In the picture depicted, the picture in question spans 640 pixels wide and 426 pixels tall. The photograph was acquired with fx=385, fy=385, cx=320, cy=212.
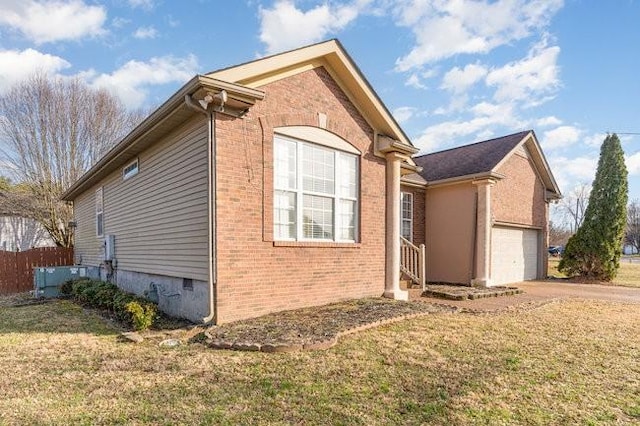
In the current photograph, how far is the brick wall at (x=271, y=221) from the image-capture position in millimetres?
6750

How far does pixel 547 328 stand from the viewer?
716cm

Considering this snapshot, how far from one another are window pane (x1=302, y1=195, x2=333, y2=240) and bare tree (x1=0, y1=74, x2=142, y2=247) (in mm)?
17458

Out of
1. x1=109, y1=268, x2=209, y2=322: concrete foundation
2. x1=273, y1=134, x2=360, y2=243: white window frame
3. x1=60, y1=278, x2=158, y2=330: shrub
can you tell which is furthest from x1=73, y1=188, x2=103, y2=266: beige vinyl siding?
x1=273, y1=134, x2=360, y2=243: white window frame

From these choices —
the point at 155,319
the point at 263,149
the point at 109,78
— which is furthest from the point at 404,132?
the point at 109,78

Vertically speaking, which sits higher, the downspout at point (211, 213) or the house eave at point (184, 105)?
the house eave at point (184, 105)

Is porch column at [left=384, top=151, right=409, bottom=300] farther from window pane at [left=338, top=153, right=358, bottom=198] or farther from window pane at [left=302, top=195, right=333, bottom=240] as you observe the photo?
window pane at [left=302, top=195, right=333, bottom=240]

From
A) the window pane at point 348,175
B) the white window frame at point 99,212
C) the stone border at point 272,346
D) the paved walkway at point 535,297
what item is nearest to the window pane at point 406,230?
the paved walkway at point 535,297

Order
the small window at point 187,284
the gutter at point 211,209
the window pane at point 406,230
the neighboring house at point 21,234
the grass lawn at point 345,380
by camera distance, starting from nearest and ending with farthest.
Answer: the grass lawn at point 345,380, the gutter at point 211,209, the small window at point 187,284, the window pane at point 406,230, the neighboring house at point 21,234

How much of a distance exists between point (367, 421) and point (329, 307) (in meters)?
4.61

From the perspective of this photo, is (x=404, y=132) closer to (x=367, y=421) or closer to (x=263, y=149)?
(x=263, y=149)

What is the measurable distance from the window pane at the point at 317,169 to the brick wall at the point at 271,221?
0.56 meters

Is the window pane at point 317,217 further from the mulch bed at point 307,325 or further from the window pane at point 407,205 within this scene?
the window pane at point 407,205

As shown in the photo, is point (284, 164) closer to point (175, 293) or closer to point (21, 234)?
point (175, 293)

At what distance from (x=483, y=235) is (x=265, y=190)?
904cm
